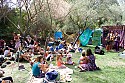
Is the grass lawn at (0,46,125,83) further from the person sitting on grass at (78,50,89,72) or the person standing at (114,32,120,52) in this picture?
the person standing at (114,32,120,52)

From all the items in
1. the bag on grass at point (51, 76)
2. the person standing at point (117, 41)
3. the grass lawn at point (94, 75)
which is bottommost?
the grass lawn at point (94, 75)

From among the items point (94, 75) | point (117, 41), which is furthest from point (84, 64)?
point (117, 41)

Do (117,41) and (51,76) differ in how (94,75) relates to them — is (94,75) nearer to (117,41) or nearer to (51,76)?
(51,76)

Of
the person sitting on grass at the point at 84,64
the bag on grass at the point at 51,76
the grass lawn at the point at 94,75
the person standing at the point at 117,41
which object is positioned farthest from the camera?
the person standing at the point at 117,41

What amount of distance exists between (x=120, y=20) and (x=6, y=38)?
19.9 metres

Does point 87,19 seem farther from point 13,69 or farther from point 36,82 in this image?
point 36,82

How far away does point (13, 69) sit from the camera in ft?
33.6

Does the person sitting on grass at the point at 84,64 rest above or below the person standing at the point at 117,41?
below

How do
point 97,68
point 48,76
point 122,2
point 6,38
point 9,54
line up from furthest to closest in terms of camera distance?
1. point 122,2
2. point 6,38
3. point 9,54
4. point 97,68
5. point 48,76

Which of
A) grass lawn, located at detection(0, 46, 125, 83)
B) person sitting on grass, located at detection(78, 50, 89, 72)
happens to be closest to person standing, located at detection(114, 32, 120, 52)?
grass lawn, located at detection(0, 46, 125, 83)

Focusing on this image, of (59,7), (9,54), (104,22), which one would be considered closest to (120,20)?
(104,22)

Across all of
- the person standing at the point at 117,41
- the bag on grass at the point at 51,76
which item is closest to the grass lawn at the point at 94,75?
Result: the bag on grass at the point at 51,76

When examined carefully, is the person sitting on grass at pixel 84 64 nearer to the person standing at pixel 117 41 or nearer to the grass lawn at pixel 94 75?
the grass lawn at pixel 94 75

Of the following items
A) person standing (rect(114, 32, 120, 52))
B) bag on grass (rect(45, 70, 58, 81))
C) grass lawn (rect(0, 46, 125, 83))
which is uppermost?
person standing (rect(114, 32, 120, 52))
